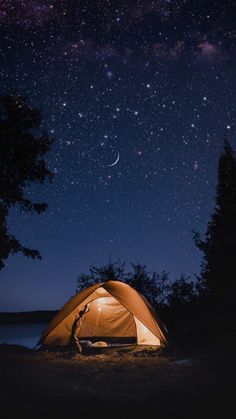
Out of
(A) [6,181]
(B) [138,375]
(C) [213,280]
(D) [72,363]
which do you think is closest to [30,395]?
(B) [138,375]

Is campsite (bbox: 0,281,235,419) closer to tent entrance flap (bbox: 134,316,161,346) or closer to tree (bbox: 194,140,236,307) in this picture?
tent entrance flap (bbox: 134,316,161,346)

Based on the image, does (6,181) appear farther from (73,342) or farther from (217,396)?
(217,396)

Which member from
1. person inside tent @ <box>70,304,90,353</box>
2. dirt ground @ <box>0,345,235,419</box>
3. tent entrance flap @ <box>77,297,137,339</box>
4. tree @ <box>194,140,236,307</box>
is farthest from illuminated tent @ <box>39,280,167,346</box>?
tree @ <box>194,140,236,307</box>

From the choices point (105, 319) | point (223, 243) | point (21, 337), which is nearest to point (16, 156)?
point (105, 319)

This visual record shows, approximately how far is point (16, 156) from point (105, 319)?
6.60 metres

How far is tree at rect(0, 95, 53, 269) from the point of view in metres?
14.3

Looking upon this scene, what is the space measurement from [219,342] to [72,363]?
5559 millimetres

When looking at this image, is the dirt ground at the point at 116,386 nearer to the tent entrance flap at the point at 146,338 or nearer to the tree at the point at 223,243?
the tent entrance flap at the point at 146,338

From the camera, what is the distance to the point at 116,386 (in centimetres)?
621

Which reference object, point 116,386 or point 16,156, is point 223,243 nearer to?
point 16,156

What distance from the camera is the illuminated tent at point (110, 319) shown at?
10.6 m

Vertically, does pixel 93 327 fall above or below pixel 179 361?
above

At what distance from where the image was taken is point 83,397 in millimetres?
5445

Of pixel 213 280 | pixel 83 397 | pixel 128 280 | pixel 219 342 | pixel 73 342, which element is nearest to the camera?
pixel 83 397
